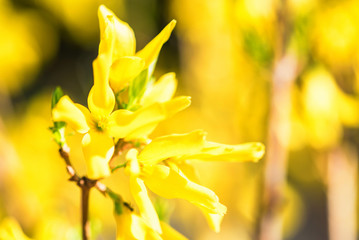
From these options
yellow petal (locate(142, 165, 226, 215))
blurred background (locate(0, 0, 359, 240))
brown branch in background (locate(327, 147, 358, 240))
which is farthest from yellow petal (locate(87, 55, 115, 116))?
brown branch in background (locate(327, 147, 358, 240))

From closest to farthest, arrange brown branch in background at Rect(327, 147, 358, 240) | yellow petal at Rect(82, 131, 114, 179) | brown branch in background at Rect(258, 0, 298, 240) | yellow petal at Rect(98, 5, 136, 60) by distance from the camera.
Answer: yellow petal at Rect(82, 131, 114, 179)
yellow petal at Rect(98, 5, 136, 60)
brown branch in background at Rect(258, 0, 298, 240)
brown branch in background at Rect(327, 147, 358, 240)

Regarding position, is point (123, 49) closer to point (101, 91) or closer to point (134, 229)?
point (101, 91)

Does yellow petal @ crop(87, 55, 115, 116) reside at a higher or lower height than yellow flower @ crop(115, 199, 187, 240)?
higher

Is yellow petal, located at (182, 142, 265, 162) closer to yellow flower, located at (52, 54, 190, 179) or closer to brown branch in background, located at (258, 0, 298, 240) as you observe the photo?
yellow flower, located at (52, 54, 190, 179)

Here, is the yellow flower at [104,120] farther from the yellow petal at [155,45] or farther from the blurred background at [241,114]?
the blurred background at [241,114]

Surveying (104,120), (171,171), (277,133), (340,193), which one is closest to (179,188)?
(171,171)

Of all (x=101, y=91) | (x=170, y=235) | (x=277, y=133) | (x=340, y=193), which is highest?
(x=101, y=91)

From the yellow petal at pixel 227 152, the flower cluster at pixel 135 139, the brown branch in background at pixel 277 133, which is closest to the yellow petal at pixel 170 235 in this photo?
the flower cluster at pixel 135 139
